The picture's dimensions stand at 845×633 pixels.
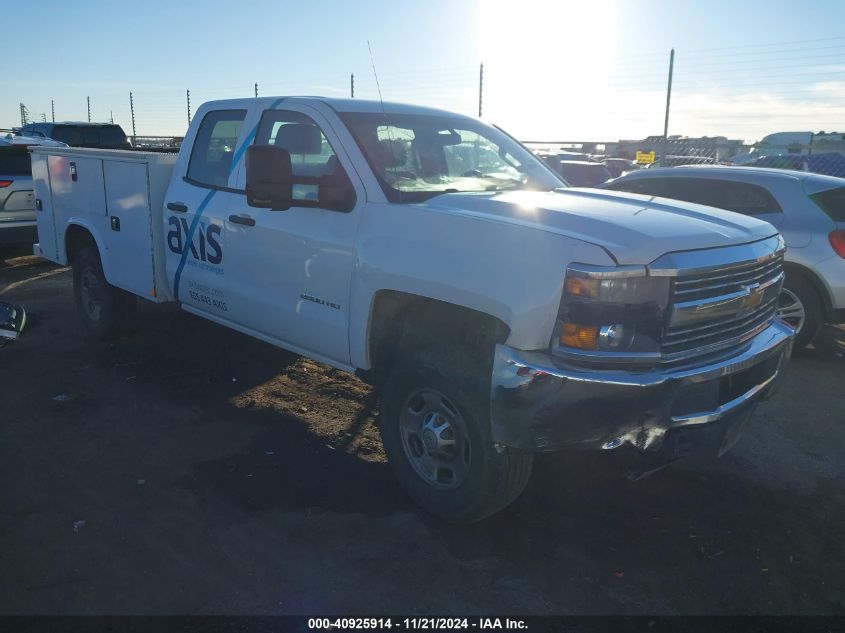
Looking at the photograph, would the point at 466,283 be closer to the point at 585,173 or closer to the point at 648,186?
the point at 648,186

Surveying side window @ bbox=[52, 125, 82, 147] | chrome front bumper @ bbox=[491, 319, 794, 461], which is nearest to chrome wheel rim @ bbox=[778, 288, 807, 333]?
chrome front bumper @ bbox=[491, 319, 794, 461]

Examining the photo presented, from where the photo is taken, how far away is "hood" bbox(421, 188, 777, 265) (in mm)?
2926

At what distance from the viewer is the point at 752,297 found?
133 inches

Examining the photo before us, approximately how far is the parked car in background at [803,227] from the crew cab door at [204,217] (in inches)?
176

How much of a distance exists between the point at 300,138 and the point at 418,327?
1.50 meters

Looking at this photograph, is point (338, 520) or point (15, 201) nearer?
point (338, 520)

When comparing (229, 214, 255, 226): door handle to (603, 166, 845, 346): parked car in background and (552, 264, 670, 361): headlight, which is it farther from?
(603, 166, 845, 346): parked car in background

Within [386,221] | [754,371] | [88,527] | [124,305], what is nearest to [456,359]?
[386,221]

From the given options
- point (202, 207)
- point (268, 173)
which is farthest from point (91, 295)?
point (268, 173)

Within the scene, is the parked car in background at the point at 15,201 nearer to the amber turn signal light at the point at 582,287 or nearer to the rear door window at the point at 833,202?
the amber turn signal light at the point at 582,287

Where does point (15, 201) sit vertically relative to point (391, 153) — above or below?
below

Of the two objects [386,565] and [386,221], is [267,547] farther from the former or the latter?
[386,221]

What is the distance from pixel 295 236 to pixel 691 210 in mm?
2167

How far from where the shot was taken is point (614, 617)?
2891 millimetres
